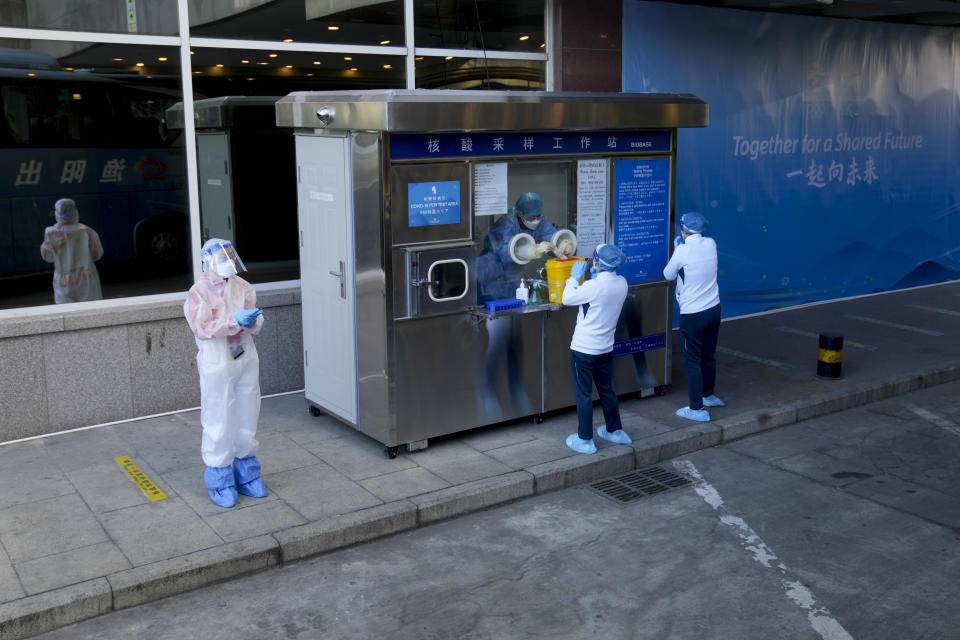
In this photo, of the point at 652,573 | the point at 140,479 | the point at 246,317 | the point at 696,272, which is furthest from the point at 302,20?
the point at 652,573

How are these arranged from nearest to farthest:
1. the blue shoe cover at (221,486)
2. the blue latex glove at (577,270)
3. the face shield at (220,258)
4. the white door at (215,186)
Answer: the face shield at (220,258) → the blue shoe cover at (221,486) → the blue latex glove at (577,270) → the white door at (215,186)

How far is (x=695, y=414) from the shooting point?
826 centimetres

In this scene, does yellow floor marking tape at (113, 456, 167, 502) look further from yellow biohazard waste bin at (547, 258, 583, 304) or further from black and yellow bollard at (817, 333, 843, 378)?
black and yellow bollard at (817, 333, 843, 378)

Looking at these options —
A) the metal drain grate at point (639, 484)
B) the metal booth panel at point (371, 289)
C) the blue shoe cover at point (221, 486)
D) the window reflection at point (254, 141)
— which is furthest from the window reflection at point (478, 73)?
the blue shoe cover at point (221, 486)

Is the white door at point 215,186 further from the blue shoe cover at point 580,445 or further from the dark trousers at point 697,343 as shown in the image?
the dark trousers at point 697,343

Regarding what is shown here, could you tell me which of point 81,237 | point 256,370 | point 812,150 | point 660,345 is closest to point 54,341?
point 81,237

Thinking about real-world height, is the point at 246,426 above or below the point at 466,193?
below

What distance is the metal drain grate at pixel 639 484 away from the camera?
23.1 feet

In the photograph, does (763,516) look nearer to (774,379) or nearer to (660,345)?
(660,345)

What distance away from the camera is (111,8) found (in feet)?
25.8

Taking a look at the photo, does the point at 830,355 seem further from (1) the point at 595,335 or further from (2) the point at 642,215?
(1) the point at 595,335

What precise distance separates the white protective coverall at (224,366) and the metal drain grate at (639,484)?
102 inches

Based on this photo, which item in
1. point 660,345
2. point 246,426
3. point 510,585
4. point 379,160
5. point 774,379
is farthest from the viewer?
point 774,379

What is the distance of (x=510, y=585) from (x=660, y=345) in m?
3.70
